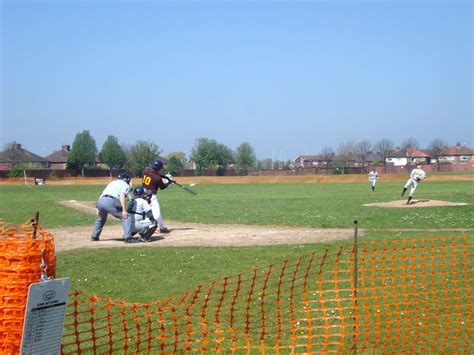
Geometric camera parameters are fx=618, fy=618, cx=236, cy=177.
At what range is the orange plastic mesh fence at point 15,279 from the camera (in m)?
3.99

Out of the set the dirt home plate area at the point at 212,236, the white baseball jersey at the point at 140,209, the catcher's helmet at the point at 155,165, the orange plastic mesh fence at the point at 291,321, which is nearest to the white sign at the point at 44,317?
the orange plastic mesh fence at the point at 291,321

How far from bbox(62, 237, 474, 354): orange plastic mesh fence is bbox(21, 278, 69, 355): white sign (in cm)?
136

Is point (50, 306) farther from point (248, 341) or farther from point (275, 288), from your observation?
point (275, 288)

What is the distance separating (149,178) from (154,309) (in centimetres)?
875

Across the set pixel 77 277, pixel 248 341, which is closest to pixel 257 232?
pixel 77 277

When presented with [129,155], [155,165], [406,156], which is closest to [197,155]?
[129,155]

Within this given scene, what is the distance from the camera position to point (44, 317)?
374cm

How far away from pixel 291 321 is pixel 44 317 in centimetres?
365

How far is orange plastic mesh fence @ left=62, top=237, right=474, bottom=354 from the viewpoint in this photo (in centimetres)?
608

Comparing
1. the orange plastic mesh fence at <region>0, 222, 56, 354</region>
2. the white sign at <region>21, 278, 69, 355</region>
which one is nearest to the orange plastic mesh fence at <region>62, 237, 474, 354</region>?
the orange plastic mesh fence at <region>0, 222, 56, 354</region>

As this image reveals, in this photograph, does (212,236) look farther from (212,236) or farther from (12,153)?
(12,153)

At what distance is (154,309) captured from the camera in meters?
7.39

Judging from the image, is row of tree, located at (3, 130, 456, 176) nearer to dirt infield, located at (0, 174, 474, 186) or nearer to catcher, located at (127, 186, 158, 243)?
dirt infield, located at (0, 174, 474, 186)

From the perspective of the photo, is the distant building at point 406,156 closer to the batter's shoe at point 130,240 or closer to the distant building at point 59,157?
the distant building at point 59,157
